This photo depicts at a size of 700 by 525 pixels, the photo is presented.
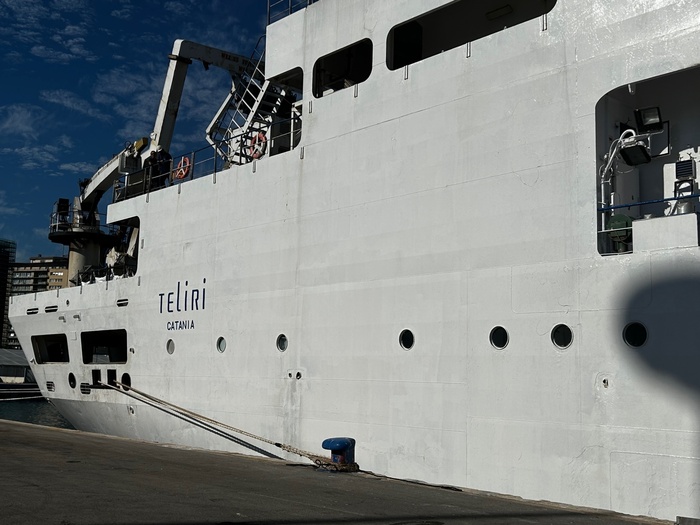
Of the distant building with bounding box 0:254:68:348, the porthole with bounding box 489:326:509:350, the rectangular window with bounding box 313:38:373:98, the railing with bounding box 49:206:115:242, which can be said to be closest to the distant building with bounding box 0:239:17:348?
the distant building with bounding box 0:254:68:348

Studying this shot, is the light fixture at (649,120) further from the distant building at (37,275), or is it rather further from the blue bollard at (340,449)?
the distant building at (37,275)

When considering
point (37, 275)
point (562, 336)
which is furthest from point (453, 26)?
point (37, 275)

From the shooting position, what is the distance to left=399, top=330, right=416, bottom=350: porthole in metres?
9.65

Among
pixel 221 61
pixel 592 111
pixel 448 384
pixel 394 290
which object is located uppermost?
pixel 221 61

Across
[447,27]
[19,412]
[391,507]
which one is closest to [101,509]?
[391,507]

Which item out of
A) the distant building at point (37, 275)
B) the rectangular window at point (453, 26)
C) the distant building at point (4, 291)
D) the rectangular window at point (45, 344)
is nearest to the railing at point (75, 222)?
the rectangular window at point (45, 344)

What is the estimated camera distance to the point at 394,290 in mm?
9953

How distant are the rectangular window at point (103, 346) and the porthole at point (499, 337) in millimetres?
10265

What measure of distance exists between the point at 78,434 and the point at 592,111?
11.3 meters

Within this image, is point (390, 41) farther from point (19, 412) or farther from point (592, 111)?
point (19, 412)

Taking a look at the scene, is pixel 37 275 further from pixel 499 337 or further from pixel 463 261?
pixel 499 337

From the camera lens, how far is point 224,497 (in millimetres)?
7211

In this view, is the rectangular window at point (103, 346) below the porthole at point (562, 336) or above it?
below

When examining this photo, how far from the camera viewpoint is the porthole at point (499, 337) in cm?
859
